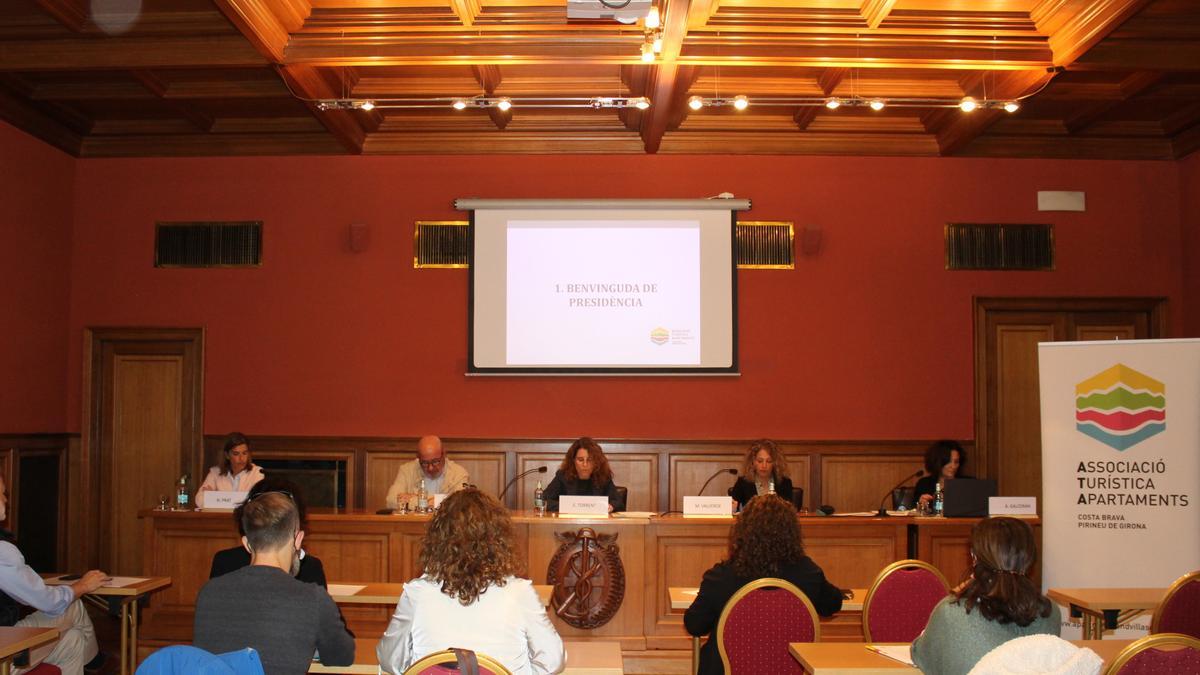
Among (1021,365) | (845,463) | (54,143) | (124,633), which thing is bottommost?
(124,633)

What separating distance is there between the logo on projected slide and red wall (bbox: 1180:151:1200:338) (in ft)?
8.23

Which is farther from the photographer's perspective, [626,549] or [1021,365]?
[1021,365]

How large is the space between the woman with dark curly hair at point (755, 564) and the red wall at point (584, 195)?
12.8ft

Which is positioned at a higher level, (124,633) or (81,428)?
(81,428)

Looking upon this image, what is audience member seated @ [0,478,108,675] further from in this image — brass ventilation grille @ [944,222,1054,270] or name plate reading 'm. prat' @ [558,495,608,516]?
brass ventilation grille @ [944,222,1054,270]

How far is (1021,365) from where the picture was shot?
25.9 feet

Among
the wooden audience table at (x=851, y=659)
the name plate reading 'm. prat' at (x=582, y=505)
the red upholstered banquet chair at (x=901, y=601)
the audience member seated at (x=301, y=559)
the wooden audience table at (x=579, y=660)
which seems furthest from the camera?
the name plate reading 'm. prat' at (x=582, y=505)

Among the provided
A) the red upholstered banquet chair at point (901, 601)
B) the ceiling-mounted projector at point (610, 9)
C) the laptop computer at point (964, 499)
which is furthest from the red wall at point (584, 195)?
the red upholstered banquet chair at point (901, 601)

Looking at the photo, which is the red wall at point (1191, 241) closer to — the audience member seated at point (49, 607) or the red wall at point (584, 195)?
the red wall at point (584, 195)

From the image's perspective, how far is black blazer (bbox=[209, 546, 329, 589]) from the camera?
361 cm

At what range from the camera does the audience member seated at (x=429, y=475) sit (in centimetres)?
662

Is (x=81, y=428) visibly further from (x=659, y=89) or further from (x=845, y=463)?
(x=845, y=463)

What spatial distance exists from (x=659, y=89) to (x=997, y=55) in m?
2.05

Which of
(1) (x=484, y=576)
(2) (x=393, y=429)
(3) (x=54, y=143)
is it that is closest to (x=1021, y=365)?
(2) (x=393, y=429)
